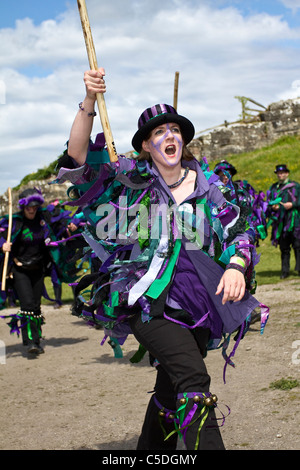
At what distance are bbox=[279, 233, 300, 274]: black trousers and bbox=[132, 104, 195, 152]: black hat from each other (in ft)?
31.0

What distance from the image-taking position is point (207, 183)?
12.3ft

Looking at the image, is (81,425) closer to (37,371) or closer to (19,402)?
(19,402)

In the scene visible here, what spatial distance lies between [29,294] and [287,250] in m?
6.15

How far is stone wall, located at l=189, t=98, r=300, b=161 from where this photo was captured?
26078 millimetres

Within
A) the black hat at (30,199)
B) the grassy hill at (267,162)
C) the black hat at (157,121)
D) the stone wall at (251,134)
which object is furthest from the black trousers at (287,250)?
the stone wall at (251,134)

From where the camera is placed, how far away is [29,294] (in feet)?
28.9

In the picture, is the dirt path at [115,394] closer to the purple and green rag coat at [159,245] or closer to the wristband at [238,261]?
the purple and green rag coat at [159,245]

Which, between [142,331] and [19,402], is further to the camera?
[19,402]

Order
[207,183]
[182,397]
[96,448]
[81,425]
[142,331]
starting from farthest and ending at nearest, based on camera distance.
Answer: [81,425] → [96,448] → [207,183] → [142,331] → [182,397]

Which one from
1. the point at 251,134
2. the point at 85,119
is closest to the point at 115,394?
the point at 85,119

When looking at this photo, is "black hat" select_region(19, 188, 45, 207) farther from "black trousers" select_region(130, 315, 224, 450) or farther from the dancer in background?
Answer: the dancer in background

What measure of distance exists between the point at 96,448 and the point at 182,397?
159cm

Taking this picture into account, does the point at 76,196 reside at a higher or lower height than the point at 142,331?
higher
